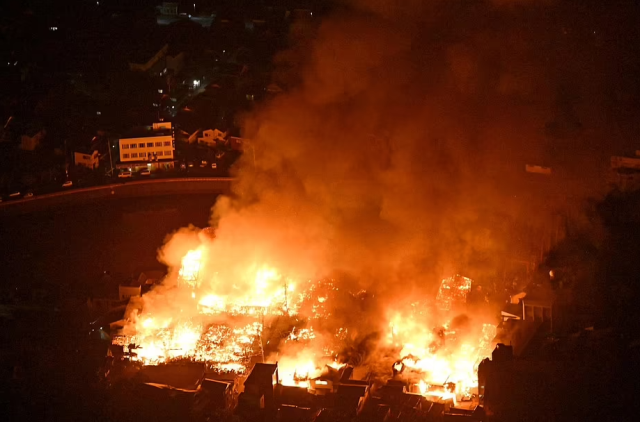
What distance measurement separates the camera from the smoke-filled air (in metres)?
9.89

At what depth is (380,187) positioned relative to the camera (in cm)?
1084

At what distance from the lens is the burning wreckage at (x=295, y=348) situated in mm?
8219

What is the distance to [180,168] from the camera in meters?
13.9

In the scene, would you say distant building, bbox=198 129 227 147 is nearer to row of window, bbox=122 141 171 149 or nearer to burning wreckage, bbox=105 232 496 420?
row of window, bbox=122 141 171 149

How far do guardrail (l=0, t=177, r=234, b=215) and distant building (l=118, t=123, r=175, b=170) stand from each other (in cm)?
51

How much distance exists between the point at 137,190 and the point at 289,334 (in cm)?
515

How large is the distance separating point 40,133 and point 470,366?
31.5ft

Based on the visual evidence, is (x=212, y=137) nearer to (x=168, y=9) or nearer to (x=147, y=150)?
→ (x=147, y=150)

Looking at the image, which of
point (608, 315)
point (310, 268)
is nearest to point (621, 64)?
point (608, 315)

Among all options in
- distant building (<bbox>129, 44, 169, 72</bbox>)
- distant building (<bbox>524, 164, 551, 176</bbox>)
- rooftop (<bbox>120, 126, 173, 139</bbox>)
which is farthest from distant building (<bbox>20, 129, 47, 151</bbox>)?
distant building (<bbox>524, 164, 551, 176</bbox>)

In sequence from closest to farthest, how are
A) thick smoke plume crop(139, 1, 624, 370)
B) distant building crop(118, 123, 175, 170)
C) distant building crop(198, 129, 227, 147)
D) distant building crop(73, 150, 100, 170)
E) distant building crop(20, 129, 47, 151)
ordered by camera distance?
thick smoke plume crop(139, 1, 624, 370), distant building crop(118, 123, 175, 170), distant building crop(73, 150, 100, 170), distant building crop(198, 129, 227, 147), distant building crop(20, 129, 47, 151)

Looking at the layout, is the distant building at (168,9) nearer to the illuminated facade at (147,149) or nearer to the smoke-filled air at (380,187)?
the illuminated facade at (147,149)

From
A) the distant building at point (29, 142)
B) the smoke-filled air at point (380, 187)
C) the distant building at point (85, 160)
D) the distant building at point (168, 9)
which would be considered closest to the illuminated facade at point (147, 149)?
the distant building at point (85, 160)

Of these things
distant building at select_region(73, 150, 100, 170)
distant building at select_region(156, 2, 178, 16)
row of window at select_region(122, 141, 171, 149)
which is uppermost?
distant building at select_region(156, 2, 178, 16)
